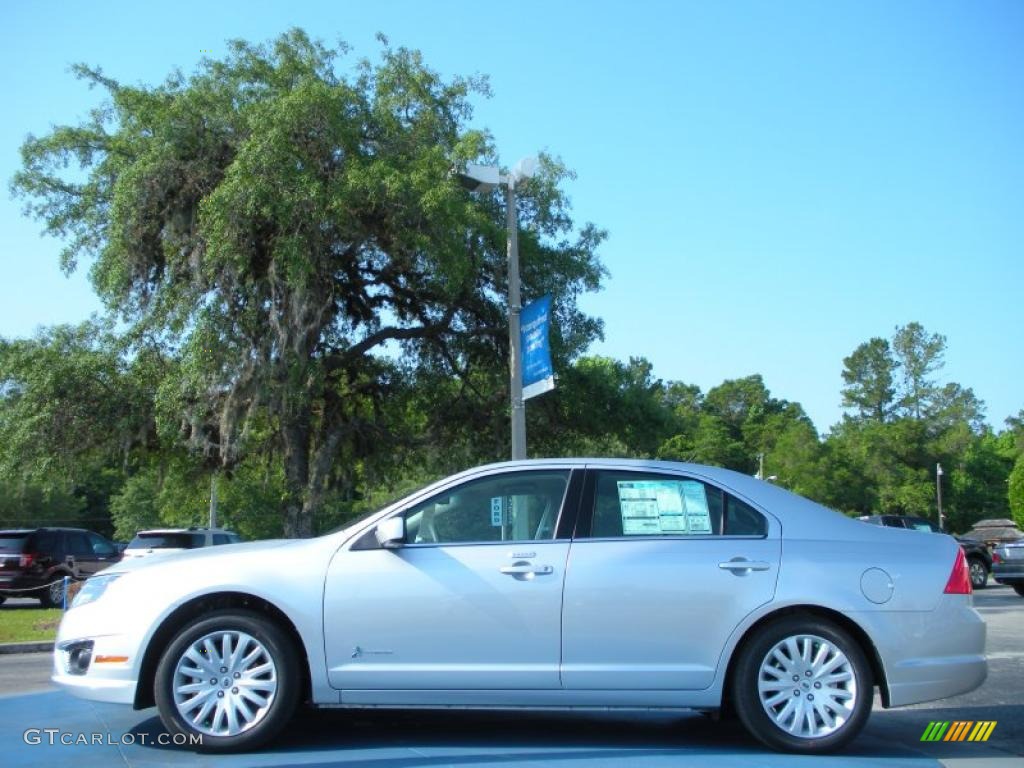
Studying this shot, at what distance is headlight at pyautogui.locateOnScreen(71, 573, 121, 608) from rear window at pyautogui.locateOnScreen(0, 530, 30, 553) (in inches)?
620

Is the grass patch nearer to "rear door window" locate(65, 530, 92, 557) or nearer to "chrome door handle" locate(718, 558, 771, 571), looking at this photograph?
"rear door window" locate(65, 530, 92, 557)

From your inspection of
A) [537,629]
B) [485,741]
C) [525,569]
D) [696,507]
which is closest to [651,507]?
[696,507]

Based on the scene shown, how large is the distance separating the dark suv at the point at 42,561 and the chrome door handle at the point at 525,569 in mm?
15951

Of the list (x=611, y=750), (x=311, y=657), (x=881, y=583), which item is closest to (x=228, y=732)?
(x=311, y=657)

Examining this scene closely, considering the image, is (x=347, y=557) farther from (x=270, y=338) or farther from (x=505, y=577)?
(x=270, y=338)

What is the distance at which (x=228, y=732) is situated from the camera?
522 centimetres

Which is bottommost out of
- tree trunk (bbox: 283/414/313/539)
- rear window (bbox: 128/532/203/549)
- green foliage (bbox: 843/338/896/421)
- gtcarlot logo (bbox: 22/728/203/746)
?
gtcarlot logo (bbox: 22/728/203/746)

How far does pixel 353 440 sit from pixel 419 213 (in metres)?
6.63

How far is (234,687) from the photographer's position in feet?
17.3

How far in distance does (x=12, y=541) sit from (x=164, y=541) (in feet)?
12.4

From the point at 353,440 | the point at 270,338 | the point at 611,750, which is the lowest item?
the point at 611,750

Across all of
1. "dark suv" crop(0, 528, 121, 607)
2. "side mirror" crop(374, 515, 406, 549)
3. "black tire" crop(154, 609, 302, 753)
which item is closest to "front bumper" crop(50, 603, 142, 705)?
"black tire" crop(154, 609, 302, 753)

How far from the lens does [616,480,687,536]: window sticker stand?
18.3 feet

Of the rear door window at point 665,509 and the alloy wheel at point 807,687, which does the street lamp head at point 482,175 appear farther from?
Answer: the alloy wheel at point 807,687
